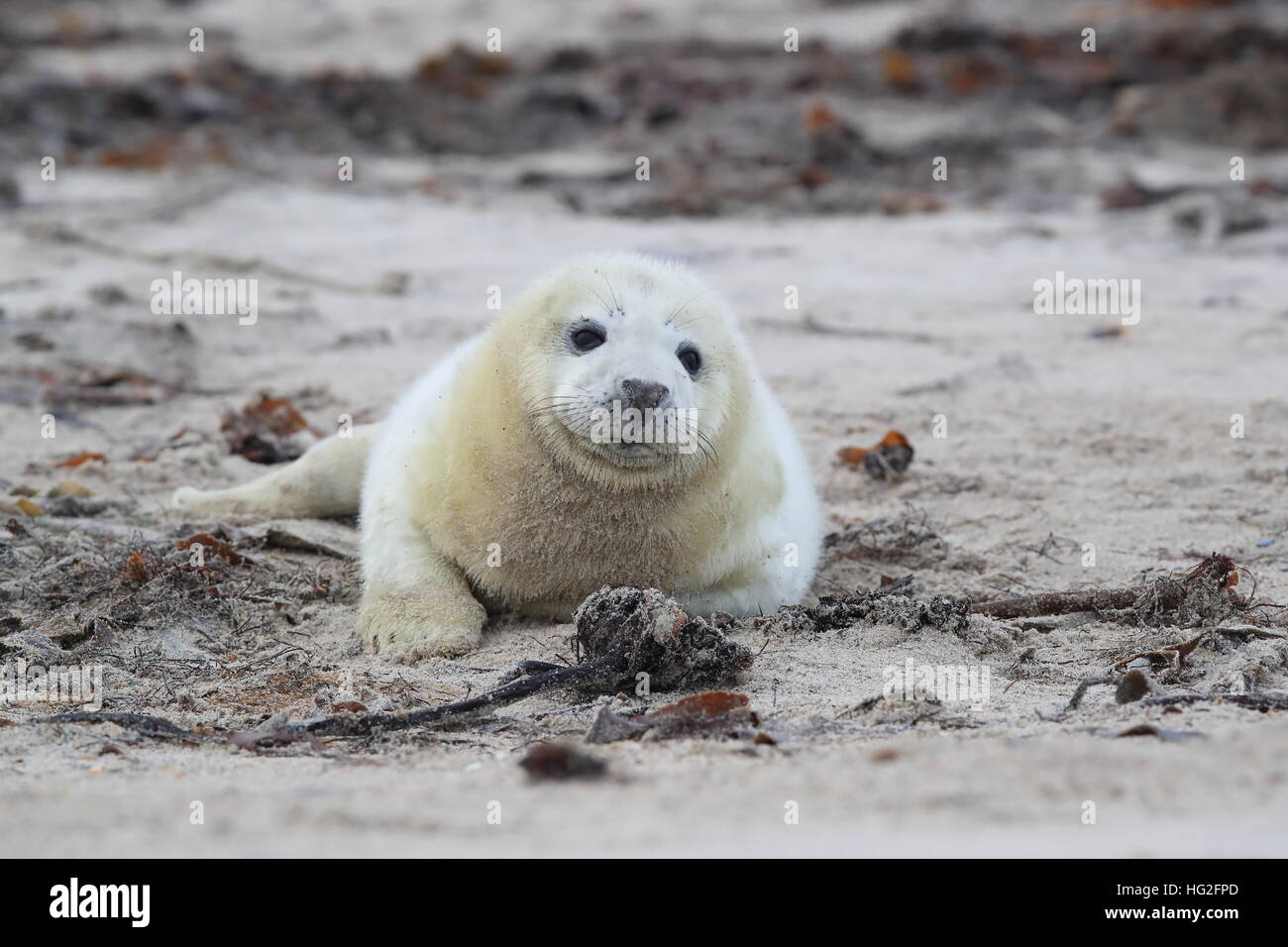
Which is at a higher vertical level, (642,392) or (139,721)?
(642,392)

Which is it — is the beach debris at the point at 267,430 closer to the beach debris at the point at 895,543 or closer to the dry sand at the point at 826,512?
the dry sand at the point at 826,512

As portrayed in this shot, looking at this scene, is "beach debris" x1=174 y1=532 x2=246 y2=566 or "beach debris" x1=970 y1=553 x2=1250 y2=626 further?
"beach debris" x1=174 y1=532 x2=246 y2=566

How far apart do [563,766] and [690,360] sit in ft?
5.27

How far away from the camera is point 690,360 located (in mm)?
3994

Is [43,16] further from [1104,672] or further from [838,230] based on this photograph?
[1104,672]

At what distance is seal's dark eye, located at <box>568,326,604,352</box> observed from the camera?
3928 mm

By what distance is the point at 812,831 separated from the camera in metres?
Result: 2.22

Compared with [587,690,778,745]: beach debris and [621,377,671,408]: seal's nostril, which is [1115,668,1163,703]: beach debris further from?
[621,377,671,408]: seal's nostril

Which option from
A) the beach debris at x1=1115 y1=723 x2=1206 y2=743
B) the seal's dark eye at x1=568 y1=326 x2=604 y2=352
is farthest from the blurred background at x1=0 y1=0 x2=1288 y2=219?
the beach debris at x1=1115 y1=723 x2=1206 y2=743

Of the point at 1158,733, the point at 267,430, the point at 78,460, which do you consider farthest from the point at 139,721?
the point at 267,430

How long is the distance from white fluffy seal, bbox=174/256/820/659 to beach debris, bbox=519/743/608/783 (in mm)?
1230

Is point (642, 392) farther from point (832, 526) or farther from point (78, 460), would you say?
point (78, 460)

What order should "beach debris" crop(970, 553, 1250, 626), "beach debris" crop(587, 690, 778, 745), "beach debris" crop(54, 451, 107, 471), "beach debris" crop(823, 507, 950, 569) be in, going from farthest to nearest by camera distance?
1. "beach debris" crop(54, 451, 107, 471)
2. "beach debris" crop(823, 507, 950, 569)
3. "beach debris" crop(970, 553, 1250, 626)
4. "beach debris" crop(587, 690, 778, 745)

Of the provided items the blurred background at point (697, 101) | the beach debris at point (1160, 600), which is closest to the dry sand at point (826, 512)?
A: the beach debris at point (1160, 600)
